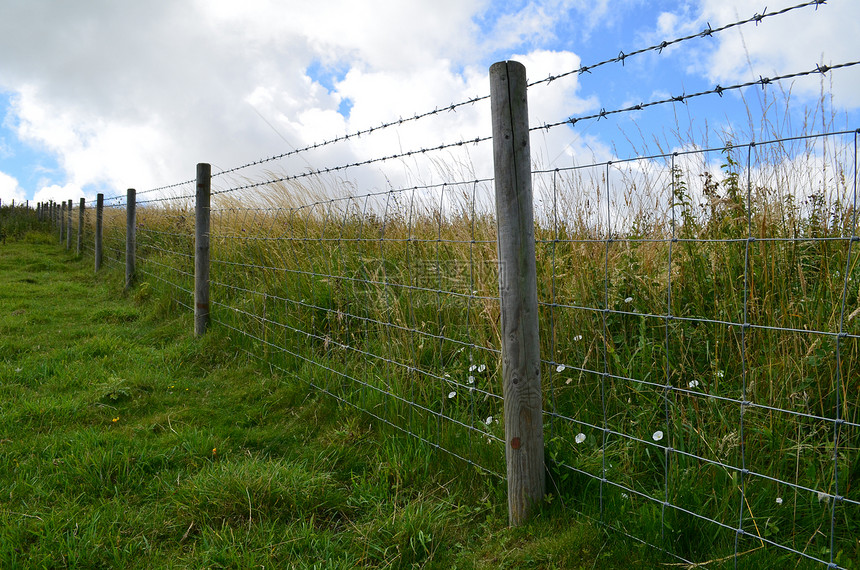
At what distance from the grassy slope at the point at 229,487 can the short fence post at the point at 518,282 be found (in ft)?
0.74

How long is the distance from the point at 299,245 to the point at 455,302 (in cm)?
241

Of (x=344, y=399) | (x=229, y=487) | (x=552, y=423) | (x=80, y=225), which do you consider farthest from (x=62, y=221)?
(x=552, y=423)

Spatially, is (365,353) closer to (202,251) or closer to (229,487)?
(229,487)

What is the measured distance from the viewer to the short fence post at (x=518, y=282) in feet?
7.96

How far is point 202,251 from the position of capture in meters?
5.81

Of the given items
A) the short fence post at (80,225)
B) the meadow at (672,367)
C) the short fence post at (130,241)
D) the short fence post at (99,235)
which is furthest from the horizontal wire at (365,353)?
the short fence post at (80,225)

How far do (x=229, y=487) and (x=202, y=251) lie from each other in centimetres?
355

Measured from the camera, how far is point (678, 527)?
2221 millimetres

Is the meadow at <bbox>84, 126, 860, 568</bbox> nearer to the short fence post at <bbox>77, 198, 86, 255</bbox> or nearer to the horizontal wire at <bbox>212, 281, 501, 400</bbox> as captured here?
the horizontal wire at <bbox>212, 281, 501, 400</bbox>

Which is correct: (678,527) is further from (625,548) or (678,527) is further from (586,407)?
(586,407)

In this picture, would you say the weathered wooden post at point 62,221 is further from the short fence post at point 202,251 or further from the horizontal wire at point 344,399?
the horizontal wire at point 344,399

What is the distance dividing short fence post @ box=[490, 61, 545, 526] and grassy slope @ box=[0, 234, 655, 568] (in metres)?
0.23

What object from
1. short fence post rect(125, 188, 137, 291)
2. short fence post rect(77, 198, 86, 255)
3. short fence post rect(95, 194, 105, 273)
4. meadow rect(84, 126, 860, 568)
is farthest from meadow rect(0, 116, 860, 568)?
short fence post rect(77, 198, 86, 255)

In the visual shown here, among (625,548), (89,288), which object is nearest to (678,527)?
(625,548)
